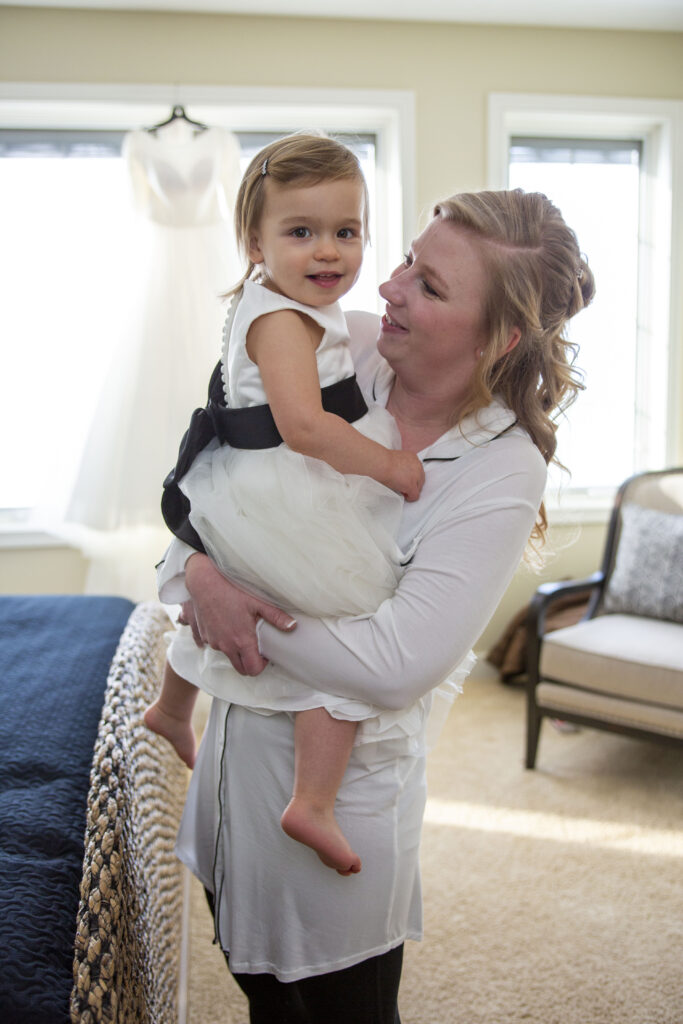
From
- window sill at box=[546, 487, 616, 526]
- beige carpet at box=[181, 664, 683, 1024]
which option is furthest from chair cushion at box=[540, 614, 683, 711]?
window sill at box=[546, 487, 616, 526]

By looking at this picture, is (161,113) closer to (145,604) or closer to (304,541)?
(145,604)

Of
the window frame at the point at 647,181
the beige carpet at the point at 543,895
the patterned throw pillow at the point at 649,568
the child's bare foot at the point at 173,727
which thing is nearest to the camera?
the child's bare foot at the point at 173,727

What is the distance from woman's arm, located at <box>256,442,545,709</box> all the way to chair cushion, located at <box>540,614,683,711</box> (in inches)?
Answer: 74.7

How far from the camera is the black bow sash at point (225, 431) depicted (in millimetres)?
1154

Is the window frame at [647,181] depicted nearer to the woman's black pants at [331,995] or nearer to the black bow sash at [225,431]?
the black bow sash at [225,431]

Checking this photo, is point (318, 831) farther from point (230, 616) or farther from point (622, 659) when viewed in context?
point (622, 659)

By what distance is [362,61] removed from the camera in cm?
361

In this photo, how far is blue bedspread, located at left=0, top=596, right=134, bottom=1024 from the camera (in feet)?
2.75

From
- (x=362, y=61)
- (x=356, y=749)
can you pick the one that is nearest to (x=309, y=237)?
(x=356, y=749)

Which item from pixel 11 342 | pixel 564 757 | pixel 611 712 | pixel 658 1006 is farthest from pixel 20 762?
pixel 11 342

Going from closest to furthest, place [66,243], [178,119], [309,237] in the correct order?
[309,237] → [178,119] → [66,243]

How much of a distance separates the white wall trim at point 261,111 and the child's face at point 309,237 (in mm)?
2611

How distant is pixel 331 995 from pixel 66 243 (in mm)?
3453

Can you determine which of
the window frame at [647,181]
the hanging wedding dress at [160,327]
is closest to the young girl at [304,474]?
the hanging wedding dress at [160,327]
